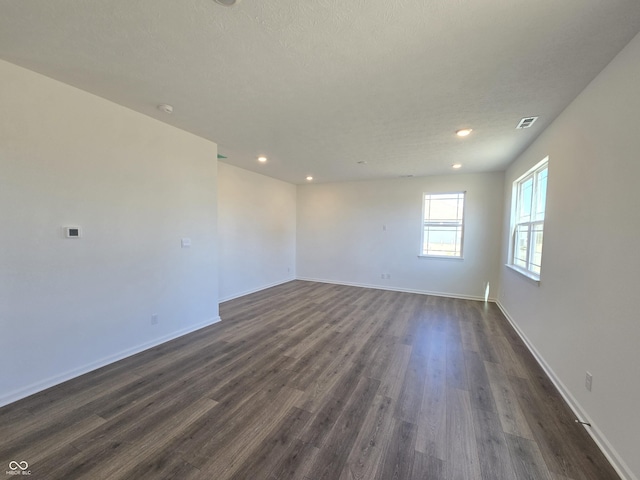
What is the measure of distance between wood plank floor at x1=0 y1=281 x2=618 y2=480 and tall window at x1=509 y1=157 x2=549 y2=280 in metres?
1.09

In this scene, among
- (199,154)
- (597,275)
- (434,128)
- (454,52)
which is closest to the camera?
(454,52)

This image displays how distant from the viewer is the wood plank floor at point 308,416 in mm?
1486

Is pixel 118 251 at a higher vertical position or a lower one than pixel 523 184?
lower

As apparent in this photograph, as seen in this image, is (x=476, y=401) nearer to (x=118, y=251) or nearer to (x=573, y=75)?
(x=573, y=75)

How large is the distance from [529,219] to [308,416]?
12.1 feet

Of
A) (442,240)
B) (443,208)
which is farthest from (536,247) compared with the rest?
(443,208)

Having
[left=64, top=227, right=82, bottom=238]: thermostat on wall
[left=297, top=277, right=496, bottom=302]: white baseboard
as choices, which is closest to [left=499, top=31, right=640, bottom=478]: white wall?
[left=297, top=277, right=496, bottom=302]: white baseboard

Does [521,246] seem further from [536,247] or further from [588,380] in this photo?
[588,380]

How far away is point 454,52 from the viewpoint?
1.65 metres

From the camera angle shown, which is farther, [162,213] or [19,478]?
[162,213]

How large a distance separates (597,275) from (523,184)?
2.55 m

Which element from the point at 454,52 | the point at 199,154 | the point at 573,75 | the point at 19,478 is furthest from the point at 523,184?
the point at 19,478

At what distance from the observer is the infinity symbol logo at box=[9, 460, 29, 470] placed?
4.71 feet

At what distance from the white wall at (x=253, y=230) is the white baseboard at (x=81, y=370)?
5.37 ft
